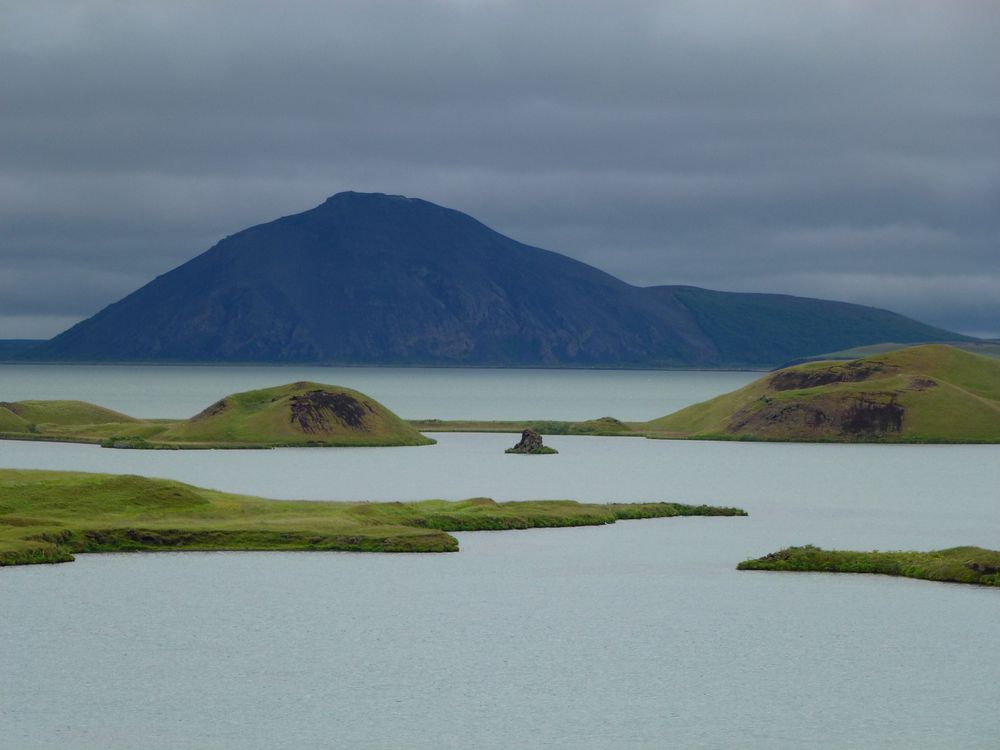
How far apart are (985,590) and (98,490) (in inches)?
1850

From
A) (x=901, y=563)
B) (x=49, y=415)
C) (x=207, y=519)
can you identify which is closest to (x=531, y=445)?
(x=49, y=415)

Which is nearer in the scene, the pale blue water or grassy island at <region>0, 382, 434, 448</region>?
the pale blue water

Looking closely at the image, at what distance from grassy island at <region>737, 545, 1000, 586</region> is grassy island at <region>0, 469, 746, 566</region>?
56.2 feet

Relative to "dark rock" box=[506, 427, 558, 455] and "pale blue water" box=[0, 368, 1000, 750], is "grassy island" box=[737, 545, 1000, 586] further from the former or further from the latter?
"dark rock" box=[506, 427, 558, 455]

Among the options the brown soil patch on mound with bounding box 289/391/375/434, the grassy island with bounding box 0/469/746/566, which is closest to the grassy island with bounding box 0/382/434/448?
the brown soil patch on mound with bounding box 289/391/375/434

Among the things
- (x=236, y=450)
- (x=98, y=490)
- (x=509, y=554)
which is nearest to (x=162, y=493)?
(x=98, y=490)

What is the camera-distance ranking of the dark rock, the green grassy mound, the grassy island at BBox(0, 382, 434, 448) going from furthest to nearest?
the green grassy mound, the grassy island at BBox(0, 382, 434, 448), the dark rock

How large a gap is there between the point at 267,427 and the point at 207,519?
3687 inches

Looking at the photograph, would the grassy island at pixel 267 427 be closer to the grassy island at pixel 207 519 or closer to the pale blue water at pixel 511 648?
the grassy island at pixel 207 519

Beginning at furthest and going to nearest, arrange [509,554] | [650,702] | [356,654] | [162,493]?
1. [162,493]
2. [509,554]
3. [356,654]
4. [650,702]

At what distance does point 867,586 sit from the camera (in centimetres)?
6875

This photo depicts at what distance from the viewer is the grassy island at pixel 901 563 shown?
6850 centimetres

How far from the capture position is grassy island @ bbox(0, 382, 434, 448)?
17325cm

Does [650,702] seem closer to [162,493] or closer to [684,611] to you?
[684,611]
